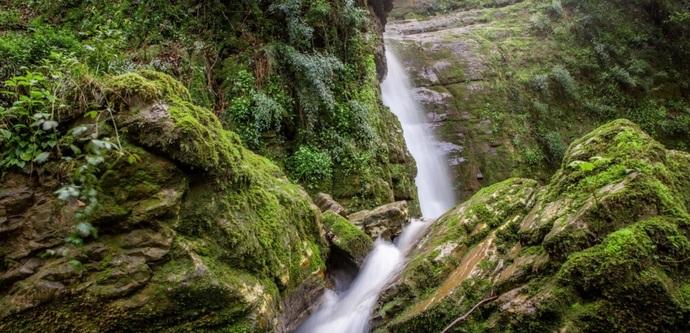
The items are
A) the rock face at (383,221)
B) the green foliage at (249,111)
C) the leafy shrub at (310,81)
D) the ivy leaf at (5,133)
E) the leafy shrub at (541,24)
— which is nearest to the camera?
the ivy leaf at (5,133)

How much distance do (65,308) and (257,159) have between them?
10.6ft

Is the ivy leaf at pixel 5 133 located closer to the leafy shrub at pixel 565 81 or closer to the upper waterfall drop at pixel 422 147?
the upper waterfall drop at pixel 422 147

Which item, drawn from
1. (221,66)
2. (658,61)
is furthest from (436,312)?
(658,61)

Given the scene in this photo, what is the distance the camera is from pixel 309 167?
791 cm

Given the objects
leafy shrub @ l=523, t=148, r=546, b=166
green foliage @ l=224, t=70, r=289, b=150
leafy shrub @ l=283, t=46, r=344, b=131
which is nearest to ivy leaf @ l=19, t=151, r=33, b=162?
green foliage @ l=224, t=70, r=289, b=150

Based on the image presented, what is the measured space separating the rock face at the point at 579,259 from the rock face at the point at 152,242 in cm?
167

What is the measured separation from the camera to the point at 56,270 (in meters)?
3.06

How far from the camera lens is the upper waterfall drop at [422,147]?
12148 millimetres

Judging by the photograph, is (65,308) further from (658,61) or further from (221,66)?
(658,61)

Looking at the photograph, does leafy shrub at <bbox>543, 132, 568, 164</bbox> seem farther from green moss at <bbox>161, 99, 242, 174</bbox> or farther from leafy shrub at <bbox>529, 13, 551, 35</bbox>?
green moss at <bbox>161, 99, 242, 174</bbox>

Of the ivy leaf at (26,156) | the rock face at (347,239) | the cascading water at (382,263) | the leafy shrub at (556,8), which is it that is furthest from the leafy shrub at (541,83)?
the ivy leaf at (26,156)

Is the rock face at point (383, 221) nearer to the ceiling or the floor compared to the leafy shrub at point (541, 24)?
nearer to the floor

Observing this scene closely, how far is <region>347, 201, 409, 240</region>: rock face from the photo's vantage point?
6875 mm

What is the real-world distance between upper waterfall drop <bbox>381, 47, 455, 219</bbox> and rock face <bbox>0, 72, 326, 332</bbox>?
7.97 meters
